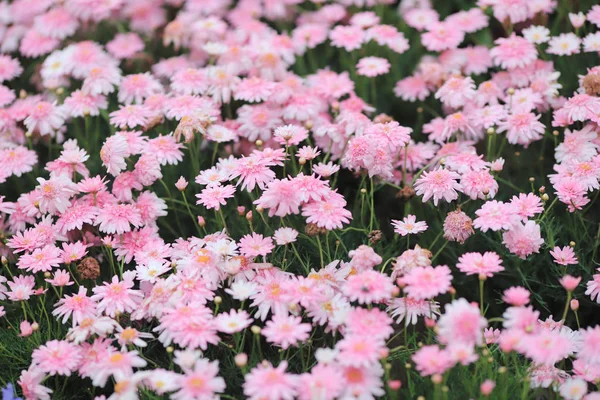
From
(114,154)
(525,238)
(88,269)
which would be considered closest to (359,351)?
(525,238)

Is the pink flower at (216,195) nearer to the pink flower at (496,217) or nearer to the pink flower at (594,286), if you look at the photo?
the pink flower at (496,217)

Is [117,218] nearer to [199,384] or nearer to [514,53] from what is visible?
[199,384]

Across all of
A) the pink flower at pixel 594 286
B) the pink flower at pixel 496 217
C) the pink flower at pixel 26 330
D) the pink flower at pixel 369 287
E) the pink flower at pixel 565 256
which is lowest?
the pink flower at pixel 594 286

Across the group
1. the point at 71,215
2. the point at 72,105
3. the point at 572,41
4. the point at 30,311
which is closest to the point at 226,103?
the point at 72,105

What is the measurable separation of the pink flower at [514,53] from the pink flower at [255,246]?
3.47 feet

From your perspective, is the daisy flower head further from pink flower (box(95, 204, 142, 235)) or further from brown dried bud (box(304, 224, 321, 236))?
pink flower (box(95, 204, 142, 235))

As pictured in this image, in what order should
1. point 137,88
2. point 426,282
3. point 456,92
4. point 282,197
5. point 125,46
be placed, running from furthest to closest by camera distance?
point 125,46 → point 137,88 → point 456,92 → point 282,197 → point 426,282

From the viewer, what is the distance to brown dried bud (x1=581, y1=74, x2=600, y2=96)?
2156mm

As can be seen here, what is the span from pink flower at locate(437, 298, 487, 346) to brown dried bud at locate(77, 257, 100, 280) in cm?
92

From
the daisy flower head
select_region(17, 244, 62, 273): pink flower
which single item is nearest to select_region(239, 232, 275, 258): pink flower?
select_region(17, 244, 62, 273): pink flower

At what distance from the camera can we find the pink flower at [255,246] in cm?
185

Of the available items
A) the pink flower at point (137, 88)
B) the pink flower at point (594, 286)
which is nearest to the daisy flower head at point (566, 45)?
the pink flower at point (594, 286)

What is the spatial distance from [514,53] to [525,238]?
0.84 m

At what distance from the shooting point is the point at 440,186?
1935 mm
